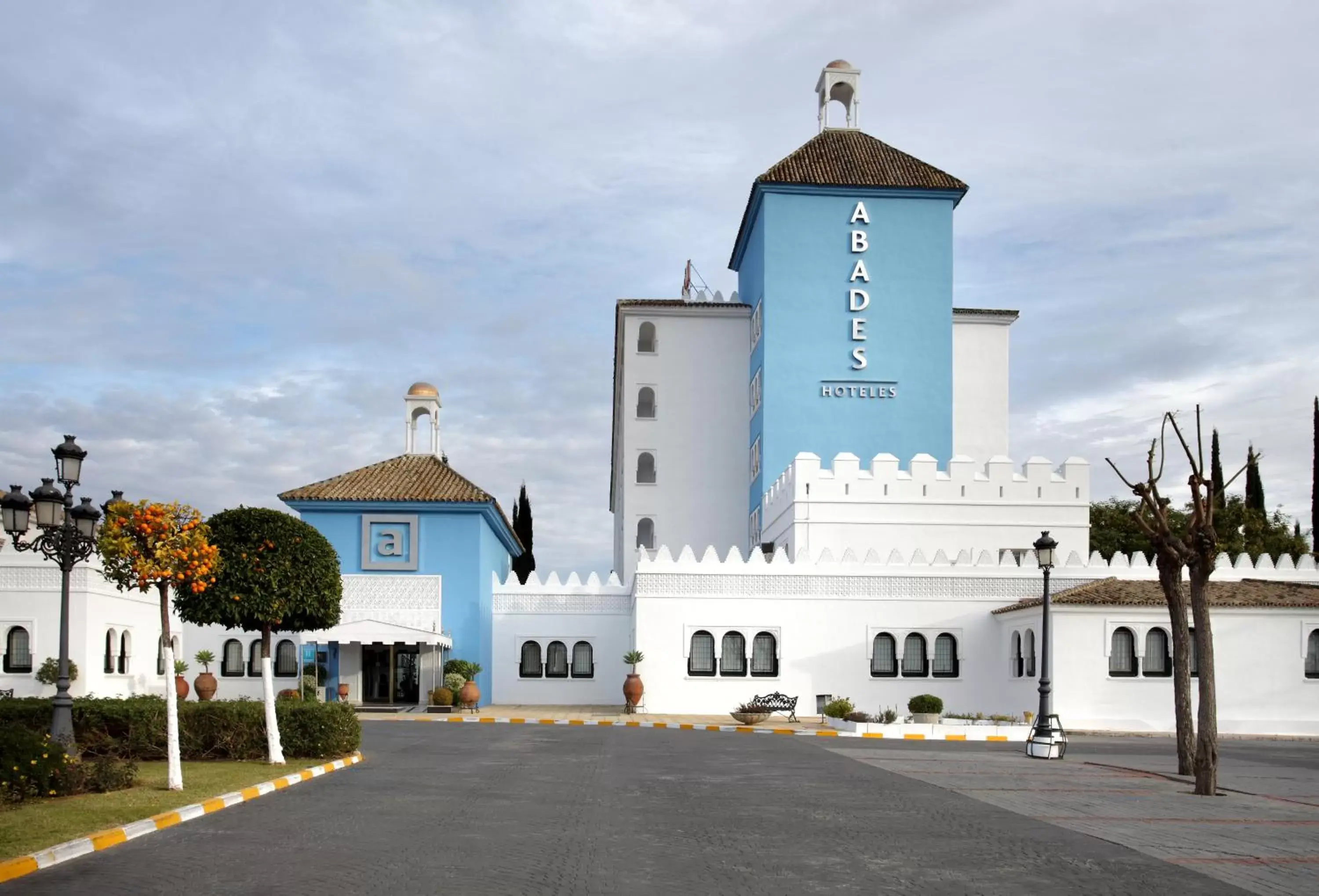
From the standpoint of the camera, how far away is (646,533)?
52156 millimetres

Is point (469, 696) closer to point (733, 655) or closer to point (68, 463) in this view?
point (733, 655)

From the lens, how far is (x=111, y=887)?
9.87m

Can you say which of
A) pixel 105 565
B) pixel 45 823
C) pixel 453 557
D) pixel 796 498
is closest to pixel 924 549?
pixel 796 498

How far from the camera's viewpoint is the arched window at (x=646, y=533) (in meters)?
51.5

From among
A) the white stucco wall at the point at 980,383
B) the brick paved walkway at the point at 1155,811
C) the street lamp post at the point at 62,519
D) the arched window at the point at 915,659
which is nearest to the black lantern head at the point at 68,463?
the street lamp post at the point at 62,519

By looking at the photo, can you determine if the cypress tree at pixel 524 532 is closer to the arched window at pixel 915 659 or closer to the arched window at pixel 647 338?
the arched window at pixel 647 338

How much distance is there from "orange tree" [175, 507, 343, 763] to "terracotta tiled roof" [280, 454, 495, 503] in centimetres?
2063

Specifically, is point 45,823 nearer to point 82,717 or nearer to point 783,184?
point 82,717

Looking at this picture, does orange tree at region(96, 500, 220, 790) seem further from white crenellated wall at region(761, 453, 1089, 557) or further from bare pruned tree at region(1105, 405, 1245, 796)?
white crenellated wall at region(761, 453, 1089, 557)

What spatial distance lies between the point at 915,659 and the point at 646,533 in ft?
56.6

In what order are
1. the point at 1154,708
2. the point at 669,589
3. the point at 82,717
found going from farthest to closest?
the point at 669,589, the point at 1154,708, the point at 82,717

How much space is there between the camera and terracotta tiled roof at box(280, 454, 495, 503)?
40438 millimetres

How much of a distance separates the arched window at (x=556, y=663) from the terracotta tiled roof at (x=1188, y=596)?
13216 millimetres

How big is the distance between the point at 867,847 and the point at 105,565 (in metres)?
10.5
